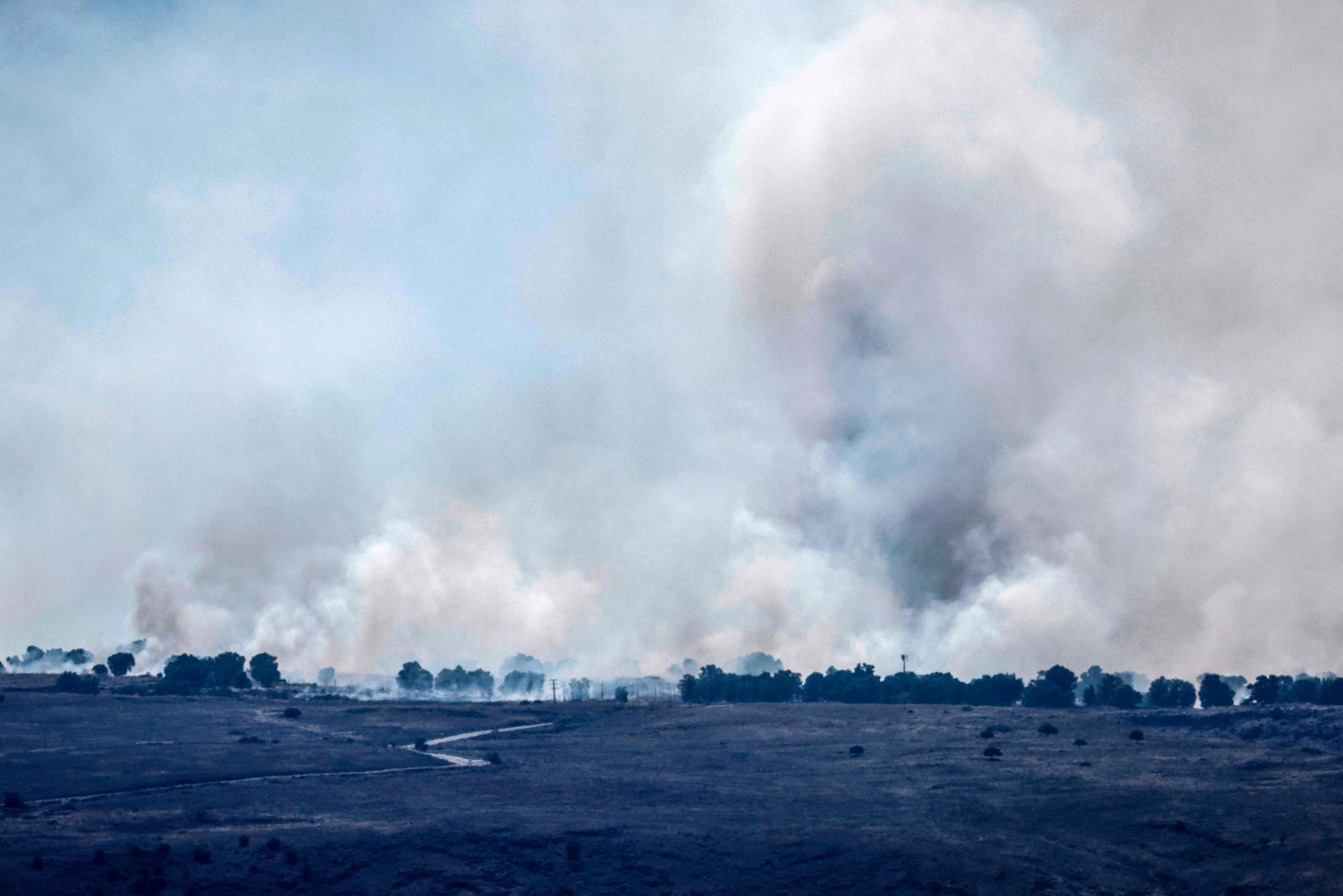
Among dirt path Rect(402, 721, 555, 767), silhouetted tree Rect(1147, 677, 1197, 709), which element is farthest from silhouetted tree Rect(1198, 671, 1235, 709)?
dirt path Rect(402, 721, 555, 767)

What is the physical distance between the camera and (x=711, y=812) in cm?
11050

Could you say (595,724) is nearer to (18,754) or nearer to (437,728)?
(437,728)

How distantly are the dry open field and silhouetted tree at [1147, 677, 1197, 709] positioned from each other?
32.0 metres

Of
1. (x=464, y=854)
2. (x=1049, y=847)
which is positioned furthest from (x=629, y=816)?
(x=1049, y=847)

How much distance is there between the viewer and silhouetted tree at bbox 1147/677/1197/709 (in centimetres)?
19550

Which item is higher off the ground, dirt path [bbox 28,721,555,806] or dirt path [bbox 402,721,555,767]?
dirt path [bbox 402,721,555,767]

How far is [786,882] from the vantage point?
90688mm

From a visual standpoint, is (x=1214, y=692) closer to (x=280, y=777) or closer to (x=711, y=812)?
(x=711, y=812)

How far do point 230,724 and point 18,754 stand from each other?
124 feet

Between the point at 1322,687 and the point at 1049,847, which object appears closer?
the point at 1049,847

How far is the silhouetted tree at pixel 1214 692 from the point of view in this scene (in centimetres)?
19238

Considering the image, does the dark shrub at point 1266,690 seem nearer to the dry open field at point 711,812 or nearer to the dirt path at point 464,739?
the dry open field at point 711,812

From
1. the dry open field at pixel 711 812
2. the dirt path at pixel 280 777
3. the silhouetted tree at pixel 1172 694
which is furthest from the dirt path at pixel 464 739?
the silhouetted tree at pixel 1172 694

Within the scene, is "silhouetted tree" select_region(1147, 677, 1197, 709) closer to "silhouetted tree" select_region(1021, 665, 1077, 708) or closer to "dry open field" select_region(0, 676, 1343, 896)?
"silhouetted tree" select_region(1021, 665, 1077, 708)
